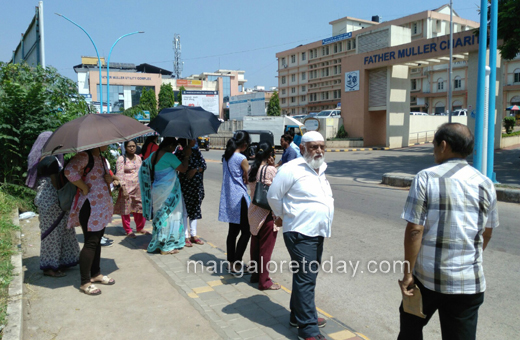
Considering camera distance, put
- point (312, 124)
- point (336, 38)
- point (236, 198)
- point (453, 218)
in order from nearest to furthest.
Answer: point (453, 218), point (236, 198), point (312, 124), point (336, 38)

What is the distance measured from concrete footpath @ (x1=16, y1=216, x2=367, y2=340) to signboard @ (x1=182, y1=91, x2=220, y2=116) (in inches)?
2022

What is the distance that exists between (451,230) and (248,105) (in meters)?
49.2

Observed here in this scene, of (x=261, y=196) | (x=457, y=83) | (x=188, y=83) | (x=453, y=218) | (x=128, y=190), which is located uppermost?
(x=188, y=83)

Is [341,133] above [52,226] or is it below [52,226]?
above

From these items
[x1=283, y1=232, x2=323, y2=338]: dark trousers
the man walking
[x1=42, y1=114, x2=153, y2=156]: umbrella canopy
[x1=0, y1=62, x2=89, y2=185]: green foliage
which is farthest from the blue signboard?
the man walking

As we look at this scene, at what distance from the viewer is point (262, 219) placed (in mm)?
4426

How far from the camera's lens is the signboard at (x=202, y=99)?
55594 millimetres

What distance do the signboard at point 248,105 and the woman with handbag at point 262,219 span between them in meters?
43.6

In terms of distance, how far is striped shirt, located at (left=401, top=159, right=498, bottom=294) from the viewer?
2.48 metres

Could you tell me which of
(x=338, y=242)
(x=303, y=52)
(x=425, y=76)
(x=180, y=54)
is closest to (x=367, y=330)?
(x=338, y=242)

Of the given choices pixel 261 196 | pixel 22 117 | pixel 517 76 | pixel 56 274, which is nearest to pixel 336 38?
pixel 517 76

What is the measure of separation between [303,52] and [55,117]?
72.7 meters

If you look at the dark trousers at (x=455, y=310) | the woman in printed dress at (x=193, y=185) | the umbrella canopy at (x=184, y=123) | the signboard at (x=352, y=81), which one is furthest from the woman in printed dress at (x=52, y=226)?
the signboard at (x=352, y=81)

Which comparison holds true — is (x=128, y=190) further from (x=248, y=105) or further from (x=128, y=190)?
(x=248, y=105)
